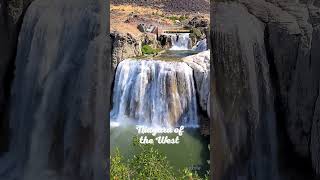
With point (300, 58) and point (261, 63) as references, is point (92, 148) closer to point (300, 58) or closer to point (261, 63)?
point (261, 63)

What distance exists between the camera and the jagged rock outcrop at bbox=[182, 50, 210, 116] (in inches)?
812

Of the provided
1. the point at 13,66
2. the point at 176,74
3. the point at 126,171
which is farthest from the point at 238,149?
the point at 176,74

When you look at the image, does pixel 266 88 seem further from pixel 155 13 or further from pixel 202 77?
pixel 155 13

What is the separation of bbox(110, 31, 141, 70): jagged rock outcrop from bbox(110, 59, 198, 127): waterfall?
1176 millimetres

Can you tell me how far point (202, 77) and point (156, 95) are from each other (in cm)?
214

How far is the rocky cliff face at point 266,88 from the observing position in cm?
377

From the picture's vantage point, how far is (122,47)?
23.1 metres

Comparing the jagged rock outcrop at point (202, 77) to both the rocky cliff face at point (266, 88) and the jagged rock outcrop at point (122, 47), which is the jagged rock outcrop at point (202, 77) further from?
the rocky cliff face at point (266, 88)

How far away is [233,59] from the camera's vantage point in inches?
156

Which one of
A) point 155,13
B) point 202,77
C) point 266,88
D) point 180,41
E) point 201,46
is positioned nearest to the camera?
point 266,88

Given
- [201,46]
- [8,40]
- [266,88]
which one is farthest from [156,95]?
[8,40]

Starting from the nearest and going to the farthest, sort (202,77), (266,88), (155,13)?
(266,88) → (202,77) → (155,13)

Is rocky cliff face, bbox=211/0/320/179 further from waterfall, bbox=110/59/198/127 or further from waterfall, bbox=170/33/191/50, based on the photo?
waterfall, bbox=170/33/191/50

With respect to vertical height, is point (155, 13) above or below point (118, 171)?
above
